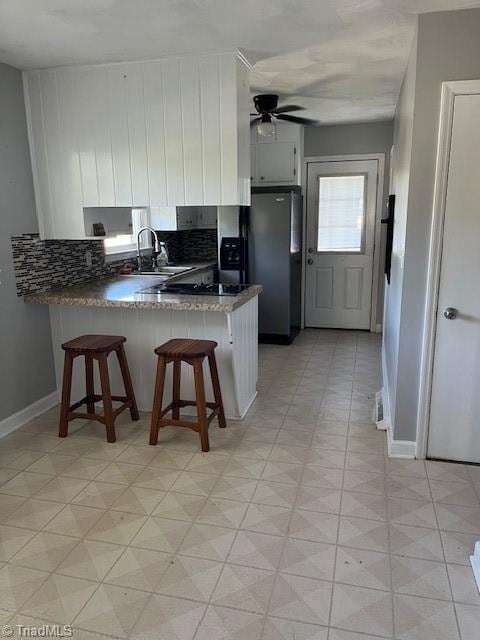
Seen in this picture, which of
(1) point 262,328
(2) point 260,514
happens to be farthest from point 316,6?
(1) point 262,328

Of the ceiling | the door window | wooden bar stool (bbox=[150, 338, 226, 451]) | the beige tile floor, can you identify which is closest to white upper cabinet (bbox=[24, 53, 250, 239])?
the ceiling

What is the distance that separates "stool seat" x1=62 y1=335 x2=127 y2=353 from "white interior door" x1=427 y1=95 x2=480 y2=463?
1.91 m

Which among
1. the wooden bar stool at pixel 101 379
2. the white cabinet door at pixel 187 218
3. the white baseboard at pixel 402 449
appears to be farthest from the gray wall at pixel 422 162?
the white cabinet door at pixel 187 218

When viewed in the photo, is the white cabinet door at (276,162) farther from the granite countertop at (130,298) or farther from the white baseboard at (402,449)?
the white baseboard at (402,449)

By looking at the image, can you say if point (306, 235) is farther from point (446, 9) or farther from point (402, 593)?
point (402, 593)

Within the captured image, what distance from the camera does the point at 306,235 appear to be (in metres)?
5.64

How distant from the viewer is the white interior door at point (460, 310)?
237 centimetres

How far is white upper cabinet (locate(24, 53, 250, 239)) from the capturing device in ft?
9.59

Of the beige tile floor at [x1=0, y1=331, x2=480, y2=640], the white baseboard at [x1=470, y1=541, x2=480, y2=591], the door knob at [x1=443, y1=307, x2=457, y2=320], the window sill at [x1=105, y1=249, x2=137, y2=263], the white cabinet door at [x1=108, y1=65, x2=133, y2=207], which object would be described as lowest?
the beige tile floor at [x1=0, y1=331, x2=480, y2=640]

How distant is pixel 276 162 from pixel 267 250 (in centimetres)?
108

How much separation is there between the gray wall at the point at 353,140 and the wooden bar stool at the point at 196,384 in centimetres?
317

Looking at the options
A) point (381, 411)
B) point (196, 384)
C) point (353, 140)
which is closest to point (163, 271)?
point (196, 384)

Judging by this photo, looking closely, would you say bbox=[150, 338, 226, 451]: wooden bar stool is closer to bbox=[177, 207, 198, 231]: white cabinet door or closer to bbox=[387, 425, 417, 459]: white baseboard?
bbox=[387, 425, 417, 459]: white baseboard

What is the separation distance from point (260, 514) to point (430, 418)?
1155 millimetres
